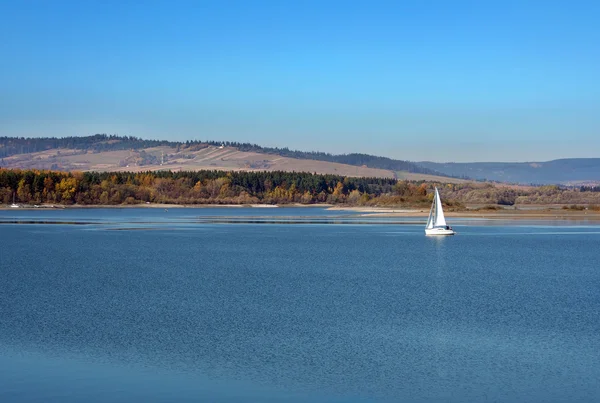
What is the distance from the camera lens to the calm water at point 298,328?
14414mm

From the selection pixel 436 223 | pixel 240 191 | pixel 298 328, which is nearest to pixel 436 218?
pixel 436 223

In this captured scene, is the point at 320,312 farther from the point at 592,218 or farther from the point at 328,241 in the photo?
the point at 592,218

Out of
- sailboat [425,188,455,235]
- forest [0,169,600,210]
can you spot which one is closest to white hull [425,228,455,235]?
sailboat [425,188,455,235]

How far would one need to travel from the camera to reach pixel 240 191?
17525 centimetres

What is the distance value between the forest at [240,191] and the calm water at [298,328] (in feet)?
265

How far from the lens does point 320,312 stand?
2284cm

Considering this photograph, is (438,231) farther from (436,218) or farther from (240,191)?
(240,191)

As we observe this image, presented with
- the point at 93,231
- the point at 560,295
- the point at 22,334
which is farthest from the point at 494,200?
the point at 22,334

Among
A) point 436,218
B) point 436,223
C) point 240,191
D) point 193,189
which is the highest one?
point 436,218

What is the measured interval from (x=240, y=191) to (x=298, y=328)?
511ft

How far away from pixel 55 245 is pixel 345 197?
134 m

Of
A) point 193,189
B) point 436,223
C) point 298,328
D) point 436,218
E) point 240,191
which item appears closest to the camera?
point 298,328

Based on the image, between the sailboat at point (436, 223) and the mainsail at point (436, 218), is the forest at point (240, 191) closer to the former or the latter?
the mainsail at point (436, 218)

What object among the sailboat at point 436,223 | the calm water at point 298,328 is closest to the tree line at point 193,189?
the sailboat at point 436,223
